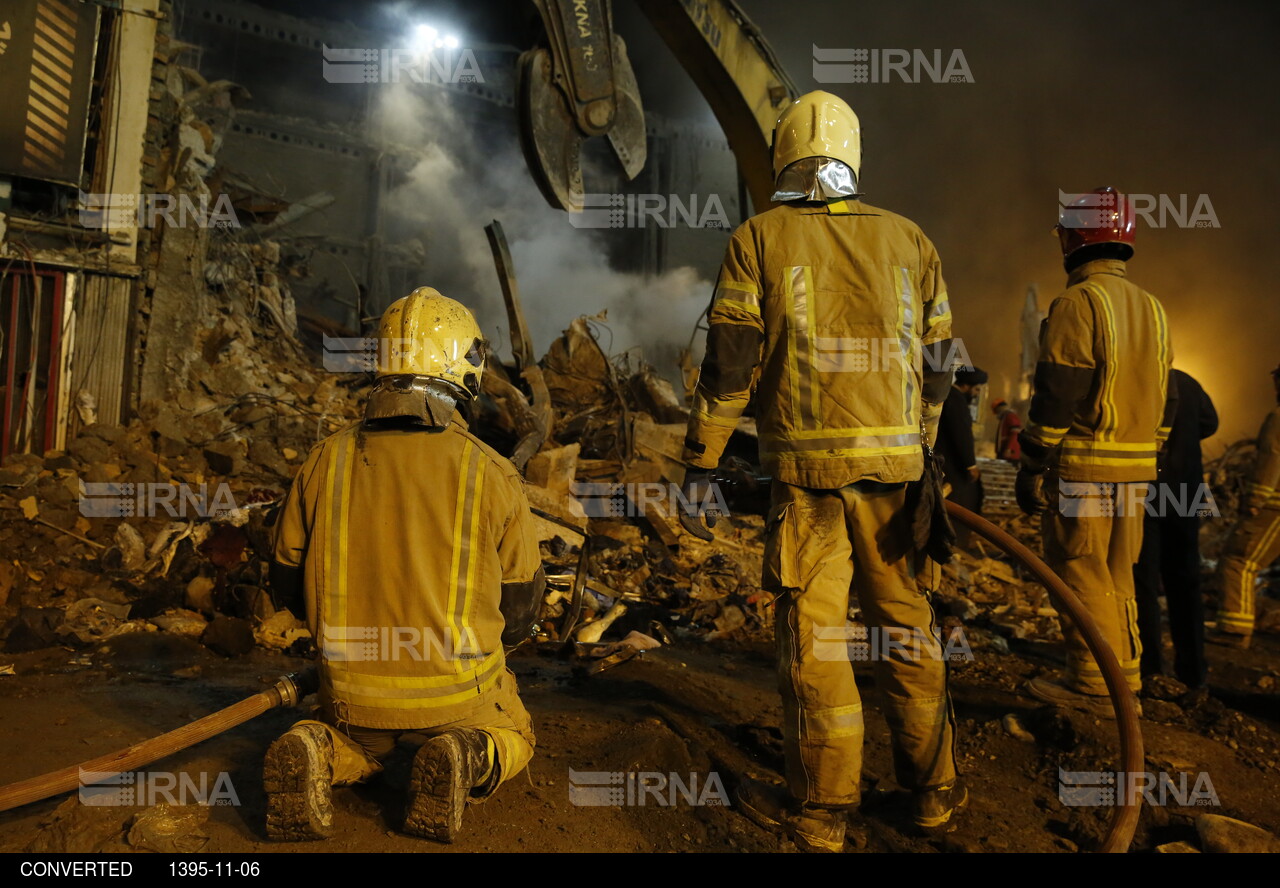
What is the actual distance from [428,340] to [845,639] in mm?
1608

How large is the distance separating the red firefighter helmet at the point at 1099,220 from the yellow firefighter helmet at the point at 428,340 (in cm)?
289

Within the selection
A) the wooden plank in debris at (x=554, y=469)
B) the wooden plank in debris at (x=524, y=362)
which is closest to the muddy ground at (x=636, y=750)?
the wooden plank in debris at (x=554, y=469)

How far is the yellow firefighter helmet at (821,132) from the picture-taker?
2.70 m

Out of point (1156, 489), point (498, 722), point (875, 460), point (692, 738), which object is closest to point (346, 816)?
point (498, 722)

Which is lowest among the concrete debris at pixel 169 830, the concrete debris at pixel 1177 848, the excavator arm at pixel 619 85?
the concrete debris at pixel 1177 848

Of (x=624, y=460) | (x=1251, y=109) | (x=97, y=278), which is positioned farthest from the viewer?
(x=1251, y=109)

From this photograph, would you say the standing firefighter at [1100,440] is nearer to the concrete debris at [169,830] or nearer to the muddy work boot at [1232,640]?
the muddy work boot at [1232,640]

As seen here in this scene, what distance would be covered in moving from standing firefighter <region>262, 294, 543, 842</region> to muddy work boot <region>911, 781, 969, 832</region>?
53.9 inches

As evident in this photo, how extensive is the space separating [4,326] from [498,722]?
21.2 ft

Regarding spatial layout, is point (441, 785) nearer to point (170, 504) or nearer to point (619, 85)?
point (619, 85)

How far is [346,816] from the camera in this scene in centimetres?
233

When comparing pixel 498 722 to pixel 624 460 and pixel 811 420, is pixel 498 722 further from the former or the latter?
pixel 624 460

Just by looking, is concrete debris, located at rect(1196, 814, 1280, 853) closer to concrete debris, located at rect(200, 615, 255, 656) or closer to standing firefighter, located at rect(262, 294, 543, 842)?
standing firefighter, located at rect(262, 294, 543, 842)

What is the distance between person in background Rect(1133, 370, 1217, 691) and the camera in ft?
13.8
